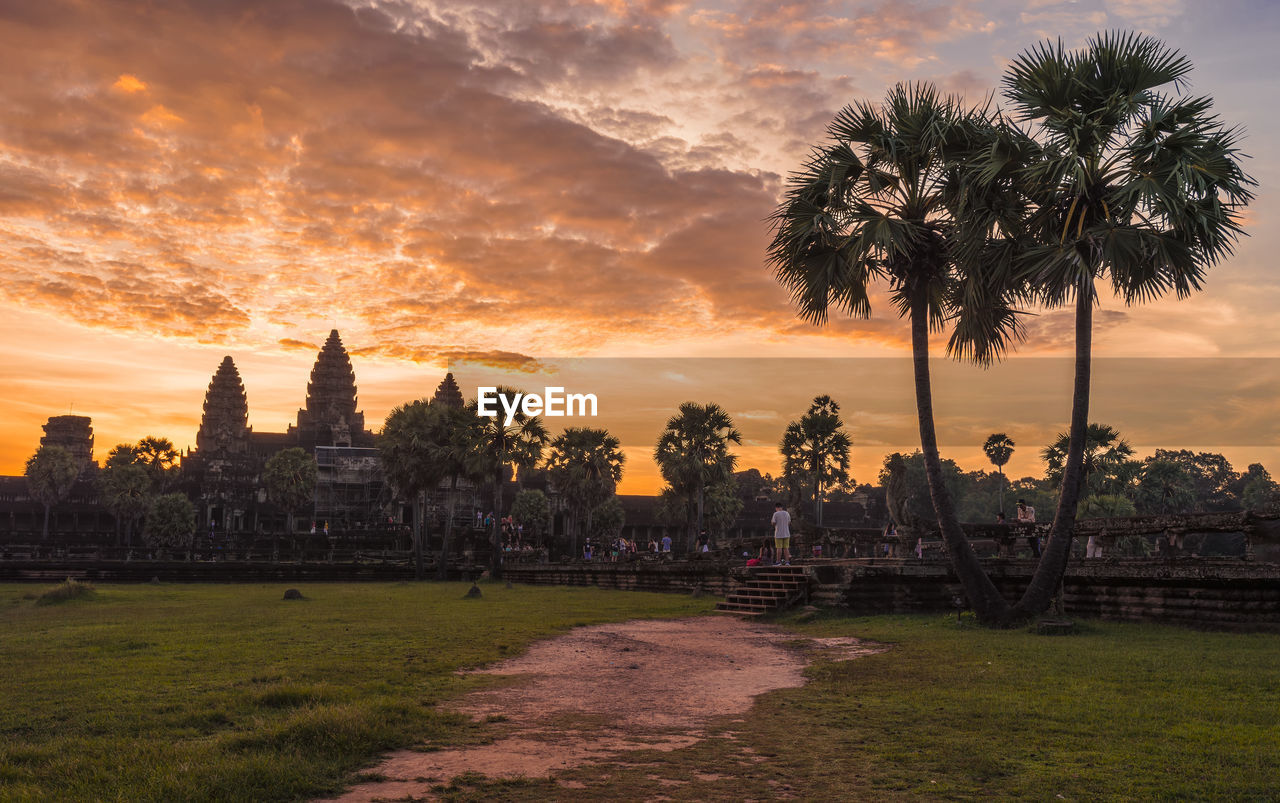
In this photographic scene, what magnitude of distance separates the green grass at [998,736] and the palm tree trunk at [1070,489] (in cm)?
304

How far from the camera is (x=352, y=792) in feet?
19.9

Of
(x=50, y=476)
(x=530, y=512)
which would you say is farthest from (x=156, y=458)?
(x=530, y=512)

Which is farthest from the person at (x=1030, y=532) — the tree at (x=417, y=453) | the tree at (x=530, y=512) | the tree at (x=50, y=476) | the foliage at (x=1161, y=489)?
the tree at (x=50, y=476)

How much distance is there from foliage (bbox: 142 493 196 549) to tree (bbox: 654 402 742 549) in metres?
40.9

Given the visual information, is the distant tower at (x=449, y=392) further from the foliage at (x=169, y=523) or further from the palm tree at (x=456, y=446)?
the palm tree at (x=456, y=446)

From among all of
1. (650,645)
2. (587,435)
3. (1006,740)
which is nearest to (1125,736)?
(1006,740)

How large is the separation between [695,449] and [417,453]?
1586 centimetres

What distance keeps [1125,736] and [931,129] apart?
11.0 meters

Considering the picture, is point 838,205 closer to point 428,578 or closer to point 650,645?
point 650,645

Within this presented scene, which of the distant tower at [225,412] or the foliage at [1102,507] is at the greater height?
the distant tower at [225,412]

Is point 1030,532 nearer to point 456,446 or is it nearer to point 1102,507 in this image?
point 456,446

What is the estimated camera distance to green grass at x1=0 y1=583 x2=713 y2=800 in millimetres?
6211

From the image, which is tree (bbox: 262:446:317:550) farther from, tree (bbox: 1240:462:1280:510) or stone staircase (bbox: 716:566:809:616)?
tree (bbox: 1240:462:1280:510)

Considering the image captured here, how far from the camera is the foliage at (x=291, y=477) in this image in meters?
74.3
